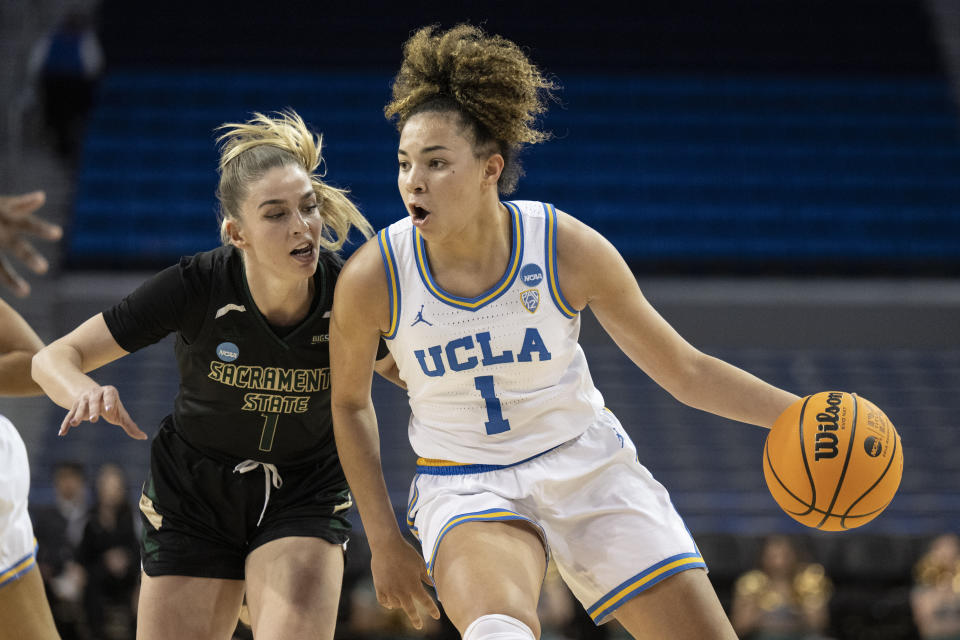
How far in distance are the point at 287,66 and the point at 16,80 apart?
10.1 feet

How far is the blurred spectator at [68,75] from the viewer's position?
12055mm

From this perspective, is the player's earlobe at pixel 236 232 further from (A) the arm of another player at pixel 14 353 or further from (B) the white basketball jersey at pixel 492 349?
(A) the arm of another player at pixel 14 353

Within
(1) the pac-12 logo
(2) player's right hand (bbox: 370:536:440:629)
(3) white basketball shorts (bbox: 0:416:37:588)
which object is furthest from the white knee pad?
(3) white basketball shorts (bbox: 0:416:37:588)

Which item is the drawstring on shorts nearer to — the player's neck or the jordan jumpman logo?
the jordan jumpman logo

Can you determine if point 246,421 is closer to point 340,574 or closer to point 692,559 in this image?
point 340,574

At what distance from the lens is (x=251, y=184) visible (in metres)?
3.19

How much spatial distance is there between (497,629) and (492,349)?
74 cm

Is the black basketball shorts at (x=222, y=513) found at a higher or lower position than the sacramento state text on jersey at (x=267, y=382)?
lower

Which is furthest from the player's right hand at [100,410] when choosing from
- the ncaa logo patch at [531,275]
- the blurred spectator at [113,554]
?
the blurred spectator at [113,554]

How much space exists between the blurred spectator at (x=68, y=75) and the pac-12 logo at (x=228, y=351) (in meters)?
9.87

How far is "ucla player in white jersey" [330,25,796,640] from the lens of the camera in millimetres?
2906

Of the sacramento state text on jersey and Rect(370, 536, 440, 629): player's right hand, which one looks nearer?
Rect(370, 536, 440, 629): player's right hand

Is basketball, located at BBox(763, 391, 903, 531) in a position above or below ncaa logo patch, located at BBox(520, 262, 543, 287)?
below

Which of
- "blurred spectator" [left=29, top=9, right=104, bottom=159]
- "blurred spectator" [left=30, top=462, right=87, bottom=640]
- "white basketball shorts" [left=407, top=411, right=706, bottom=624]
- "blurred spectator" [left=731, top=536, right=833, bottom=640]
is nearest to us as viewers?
"white basketball shorts" [left=407, top=411, right=706, bottom=624]
